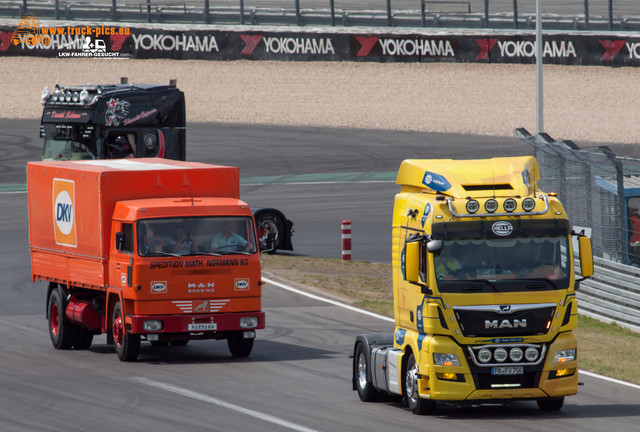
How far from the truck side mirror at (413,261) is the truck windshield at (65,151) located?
17398 millimetres

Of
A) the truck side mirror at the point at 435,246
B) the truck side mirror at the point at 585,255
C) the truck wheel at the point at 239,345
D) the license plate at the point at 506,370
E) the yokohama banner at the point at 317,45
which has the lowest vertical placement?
the truck wheel at the point at 239,345

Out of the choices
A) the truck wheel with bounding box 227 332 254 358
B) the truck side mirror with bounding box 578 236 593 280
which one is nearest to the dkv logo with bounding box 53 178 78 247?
the truck wheel with bounding box 227 332 254 358

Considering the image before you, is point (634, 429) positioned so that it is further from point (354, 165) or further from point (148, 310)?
point (354, 165)

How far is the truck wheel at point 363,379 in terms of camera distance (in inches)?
566

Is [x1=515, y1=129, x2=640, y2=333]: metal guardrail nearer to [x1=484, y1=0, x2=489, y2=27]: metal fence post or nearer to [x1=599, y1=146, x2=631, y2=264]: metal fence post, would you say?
[x1=599, y1=146, x2=631, y2=264]: metal fence post

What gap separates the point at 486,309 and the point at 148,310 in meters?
5.97

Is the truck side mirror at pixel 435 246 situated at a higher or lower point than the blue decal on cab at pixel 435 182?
lower

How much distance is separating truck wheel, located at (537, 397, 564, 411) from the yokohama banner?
39.6 meters

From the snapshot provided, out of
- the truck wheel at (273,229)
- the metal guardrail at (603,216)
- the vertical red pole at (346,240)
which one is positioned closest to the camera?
the metal guardrail at (603,216)

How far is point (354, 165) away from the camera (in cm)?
4175

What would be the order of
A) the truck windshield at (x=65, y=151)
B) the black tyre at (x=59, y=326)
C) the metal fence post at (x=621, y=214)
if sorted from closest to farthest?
the black tyre at (x=59, y=326), the metal fence post at (x=621, y=214), the truck windshield at (x=65, y=151)

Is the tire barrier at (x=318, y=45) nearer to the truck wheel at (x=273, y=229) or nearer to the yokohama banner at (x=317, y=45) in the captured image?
the yokohama banner at (x=317, y=45)

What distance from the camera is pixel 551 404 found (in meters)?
13.6

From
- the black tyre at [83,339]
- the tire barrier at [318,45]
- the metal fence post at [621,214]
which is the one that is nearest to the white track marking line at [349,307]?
the metal fence post at [621,214]
